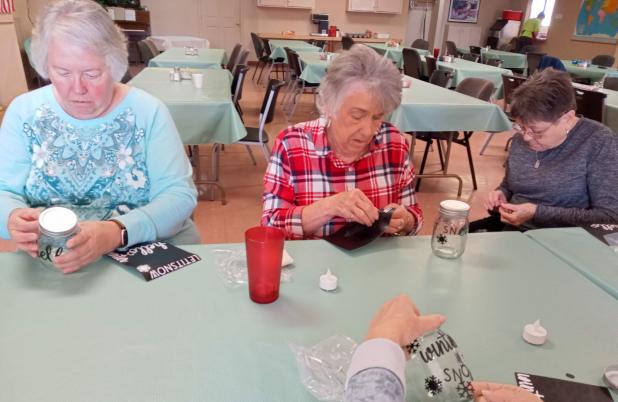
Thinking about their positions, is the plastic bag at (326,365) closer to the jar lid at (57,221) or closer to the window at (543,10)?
the jar lid at (57,221)

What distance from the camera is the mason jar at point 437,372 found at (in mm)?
658

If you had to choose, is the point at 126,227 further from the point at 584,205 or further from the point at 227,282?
the point at 584,205

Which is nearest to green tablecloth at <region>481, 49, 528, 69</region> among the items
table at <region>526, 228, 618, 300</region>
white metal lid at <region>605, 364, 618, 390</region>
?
table at <region>526, 228, 618, 300</region>

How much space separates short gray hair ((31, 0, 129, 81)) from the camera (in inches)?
44.6

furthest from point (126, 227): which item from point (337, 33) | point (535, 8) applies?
point (535, 8)

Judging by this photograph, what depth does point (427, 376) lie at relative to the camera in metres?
0.67

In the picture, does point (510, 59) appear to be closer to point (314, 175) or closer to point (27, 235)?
point (314, 175)

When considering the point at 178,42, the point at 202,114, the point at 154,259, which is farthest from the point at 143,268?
the point at 178,42

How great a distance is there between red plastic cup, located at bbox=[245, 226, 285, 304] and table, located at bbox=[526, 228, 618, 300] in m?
0.79

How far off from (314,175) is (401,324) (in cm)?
80

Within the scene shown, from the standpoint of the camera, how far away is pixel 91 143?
4.19 ft

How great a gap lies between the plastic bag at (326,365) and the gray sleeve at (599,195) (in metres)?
1.19

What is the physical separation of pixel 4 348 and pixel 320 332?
541 mm

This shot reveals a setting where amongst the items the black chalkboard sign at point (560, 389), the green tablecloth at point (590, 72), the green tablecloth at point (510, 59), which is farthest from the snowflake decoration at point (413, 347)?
the green tablecloth at point (510, 59)
